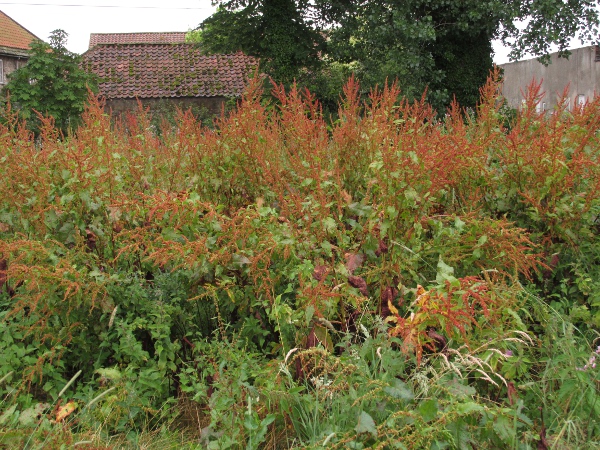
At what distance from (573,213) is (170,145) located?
2650 millimetres

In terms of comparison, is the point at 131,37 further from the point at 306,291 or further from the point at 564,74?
the point at 306,291

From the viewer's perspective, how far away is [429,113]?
4.22 meters

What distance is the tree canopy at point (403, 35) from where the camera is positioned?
1636 cm

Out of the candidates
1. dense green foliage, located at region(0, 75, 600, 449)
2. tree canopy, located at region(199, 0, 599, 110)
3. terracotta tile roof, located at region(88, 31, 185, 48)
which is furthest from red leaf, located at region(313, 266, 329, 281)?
terracotta tile roof, located at region(88, 31, 185, 48)

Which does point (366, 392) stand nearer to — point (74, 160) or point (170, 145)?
point (74, 160)

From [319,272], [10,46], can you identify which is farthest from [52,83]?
[319,272]

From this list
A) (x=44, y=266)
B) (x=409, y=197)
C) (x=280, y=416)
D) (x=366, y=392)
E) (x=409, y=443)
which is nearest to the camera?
(x=409, y=443)

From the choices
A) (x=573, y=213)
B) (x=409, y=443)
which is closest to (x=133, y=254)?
(x=409, y=443)

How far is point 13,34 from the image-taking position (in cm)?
3519

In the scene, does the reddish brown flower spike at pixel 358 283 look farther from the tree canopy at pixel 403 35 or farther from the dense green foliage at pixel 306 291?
the tree canopy at pixel 403 35

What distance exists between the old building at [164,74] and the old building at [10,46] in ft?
14.1

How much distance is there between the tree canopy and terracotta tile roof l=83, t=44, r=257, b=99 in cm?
848

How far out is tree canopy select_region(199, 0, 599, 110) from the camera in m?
16.4

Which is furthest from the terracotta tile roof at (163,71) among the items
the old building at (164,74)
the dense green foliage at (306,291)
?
the dense green foliage at (306,291)
